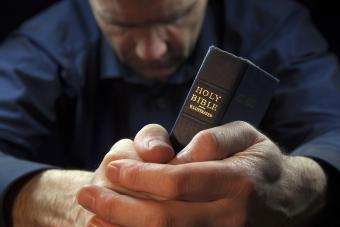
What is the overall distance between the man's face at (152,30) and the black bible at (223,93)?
409 mm

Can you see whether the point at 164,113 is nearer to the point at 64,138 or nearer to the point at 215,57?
the point at 64,138

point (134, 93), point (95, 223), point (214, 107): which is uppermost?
point (214, 107)

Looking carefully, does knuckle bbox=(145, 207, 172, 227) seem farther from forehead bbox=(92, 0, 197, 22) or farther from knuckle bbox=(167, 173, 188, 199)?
forehead bbox=(92, 0, 197, 22)

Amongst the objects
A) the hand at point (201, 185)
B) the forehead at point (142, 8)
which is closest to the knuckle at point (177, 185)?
the hand at point (201, 185)

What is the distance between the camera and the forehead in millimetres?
866

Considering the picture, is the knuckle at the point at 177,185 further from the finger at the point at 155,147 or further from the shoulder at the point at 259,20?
the shoulder at the point at 259,20

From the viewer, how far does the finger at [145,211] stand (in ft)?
1.58

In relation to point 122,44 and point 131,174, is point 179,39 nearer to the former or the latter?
point 122,44

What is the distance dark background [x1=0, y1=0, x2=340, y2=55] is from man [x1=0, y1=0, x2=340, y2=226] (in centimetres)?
6

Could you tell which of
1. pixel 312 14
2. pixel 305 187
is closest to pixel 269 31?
pixel 312 14

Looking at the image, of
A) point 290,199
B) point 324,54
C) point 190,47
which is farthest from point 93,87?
point 290,199

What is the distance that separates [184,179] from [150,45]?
0.47m

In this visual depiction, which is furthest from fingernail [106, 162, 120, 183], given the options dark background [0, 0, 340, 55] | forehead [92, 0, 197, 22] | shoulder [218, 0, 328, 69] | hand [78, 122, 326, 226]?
dark background [0, 0, 340, 55]

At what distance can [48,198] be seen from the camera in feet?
2.23
